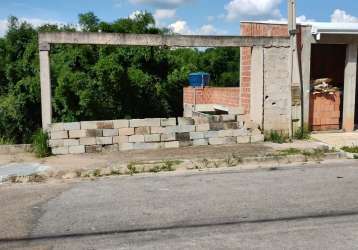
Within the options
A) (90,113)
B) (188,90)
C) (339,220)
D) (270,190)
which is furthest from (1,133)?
(339,220)

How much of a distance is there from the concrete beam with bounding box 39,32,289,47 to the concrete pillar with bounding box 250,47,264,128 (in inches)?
12.0

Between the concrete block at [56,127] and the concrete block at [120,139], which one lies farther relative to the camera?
the concrete block at [120,139]

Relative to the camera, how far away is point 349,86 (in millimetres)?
12750

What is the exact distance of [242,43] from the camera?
11.3 metres

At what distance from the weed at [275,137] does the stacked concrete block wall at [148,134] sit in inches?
10.2

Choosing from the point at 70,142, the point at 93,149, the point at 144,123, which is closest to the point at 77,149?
the point at 70,142

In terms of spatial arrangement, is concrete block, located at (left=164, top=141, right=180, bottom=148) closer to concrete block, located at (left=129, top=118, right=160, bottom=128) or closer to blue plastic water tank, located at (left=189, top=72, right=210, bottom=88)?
concrete block, located at (left=129, top=118, right=160, bottom=128)

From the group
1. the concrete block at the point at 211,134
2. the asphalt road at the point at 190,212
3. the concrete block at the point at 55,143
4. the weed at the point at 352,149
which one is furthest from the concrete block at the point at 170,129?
the weed at the point at 352,149

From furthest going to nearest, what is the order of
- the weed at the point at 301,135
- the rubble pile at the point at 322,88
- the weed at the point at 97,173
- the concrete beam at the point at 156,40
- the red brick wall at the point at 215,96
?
the red brick wall at the point at 215,96
the rubble pile at the point at 322,88
the weed at the point at 301,135
the concrete beam at the point at 156,40
the weed at the point at 97,173

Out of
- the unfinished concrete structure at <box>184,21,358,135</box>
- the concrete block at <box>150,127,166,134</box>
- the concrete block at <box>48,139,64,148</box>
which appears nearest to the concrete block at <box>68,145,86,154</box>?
the concrete block at <box>48,139,64,148</box>

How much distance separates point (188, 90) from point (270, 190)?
1359 centimetres

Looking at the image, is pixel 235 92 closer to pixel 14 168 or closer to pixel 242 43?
pixel 242 43

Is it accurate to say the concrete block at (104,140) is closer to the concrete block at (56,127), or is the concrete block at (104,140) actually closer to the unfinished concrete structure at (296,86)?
the concrete block at (56,127)

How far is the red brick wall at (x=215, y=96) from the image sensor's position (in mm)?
14914
